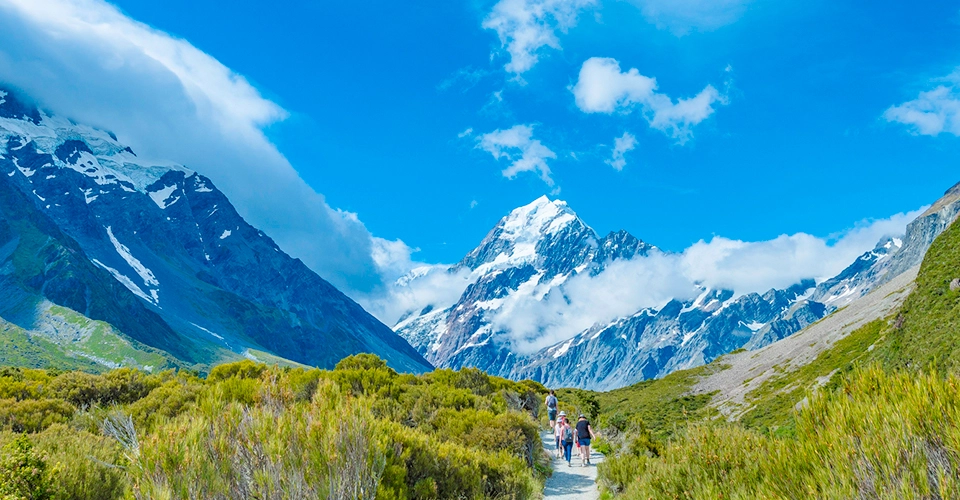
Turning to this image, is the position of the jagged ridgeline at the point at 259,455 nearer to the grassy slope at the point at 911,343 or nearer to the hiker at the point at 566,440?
the hiker at the point at 566,440

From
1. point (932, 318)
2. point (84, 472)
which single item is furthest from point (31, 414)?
point (932, 318)

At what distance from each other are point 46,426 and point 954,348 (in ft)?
114

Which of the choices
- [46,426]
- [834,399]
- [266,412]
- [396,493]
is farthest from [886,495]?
[46,426]

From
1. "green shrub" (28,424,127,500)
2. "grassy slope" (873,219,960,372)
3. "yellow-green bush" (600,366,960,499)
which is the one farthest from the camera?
"grassy slope" (873,219,960,372)

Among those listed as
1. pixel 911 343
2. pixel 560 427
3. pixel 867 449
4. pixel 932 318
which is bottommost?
pixel 867 449

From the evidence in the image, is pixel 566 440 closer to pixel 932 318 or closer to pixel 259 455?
pixel 259 455

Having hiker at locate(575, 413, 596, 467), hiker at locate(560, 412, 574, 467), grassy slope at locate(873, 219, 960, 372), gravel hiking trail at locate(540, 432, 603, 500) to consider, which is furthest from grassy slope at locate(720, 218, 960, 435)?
hiker at locate(560, 412, 574, 467)

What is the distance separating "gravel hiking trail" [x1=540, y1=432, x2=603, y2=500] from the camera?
16938 mm

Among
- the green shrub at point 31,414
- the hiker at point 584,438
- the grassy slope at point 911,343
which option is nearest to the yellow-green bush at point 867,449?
the grassy slope at point 911,343

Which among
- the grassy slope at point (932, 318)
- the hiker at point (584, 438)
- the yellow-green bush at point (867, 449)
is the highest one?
the grassy slope at point (932, 318)

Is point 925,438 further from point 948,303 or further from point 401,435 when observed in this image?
point 948,303

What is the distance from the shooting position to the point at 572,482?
19109 mm

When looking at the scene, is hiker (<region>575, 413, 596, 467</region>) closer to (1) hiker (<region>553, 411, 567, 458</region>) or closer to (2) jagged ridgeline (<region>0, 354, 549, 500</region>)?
(1) hiker (<region>553, 411, 567, 458</region>)

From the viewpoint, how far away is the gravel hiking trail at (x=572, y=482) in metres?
16.9
